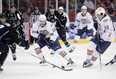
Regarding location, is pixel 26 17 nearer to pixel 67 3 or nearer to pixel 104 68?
pixel 67 3

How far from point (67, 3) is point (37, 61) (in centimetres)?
550

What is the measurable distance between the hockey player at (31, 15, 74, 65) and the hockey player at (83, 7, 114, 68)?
20.4 inches

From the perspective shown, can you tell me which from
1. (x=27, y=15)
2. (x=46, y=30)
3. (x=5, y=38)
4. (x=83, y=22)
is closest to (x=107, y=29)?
(x=46, y=30)

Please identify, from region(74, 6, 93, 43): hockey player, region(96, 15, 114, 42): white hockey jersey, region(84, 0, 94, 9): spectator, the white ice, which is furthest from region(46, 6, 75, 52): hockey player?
region(84, 0, 94, 9): spectator

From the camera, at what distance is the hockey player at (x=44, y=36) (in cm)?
820

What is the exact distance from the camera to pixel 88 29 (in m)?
10.7

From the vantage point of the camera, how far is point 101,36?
827cm

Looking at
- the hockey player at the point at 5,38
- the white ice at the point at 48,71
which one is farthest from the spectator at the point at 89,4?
the hockey player at the point at 5,38

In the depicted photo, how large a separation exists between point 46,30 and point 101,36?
1.08 metres

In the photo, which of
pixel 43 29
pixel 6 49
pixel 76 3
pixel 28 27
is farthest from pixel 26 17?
pixel 6 49

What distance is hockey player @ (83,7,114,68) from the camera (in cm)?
815

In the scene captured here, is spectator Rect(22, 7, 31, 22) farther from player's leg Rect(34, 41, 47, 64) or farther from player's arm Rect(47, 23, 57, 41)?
player's arm Rect(47, 23, 57, 41)

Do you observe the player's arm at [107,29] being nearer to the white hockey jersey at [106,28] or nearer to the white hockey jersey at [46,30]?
the white hockey jersey at [106,28]

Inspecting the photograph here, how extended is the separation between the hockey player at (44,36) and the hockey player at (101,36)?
1.70 ft
